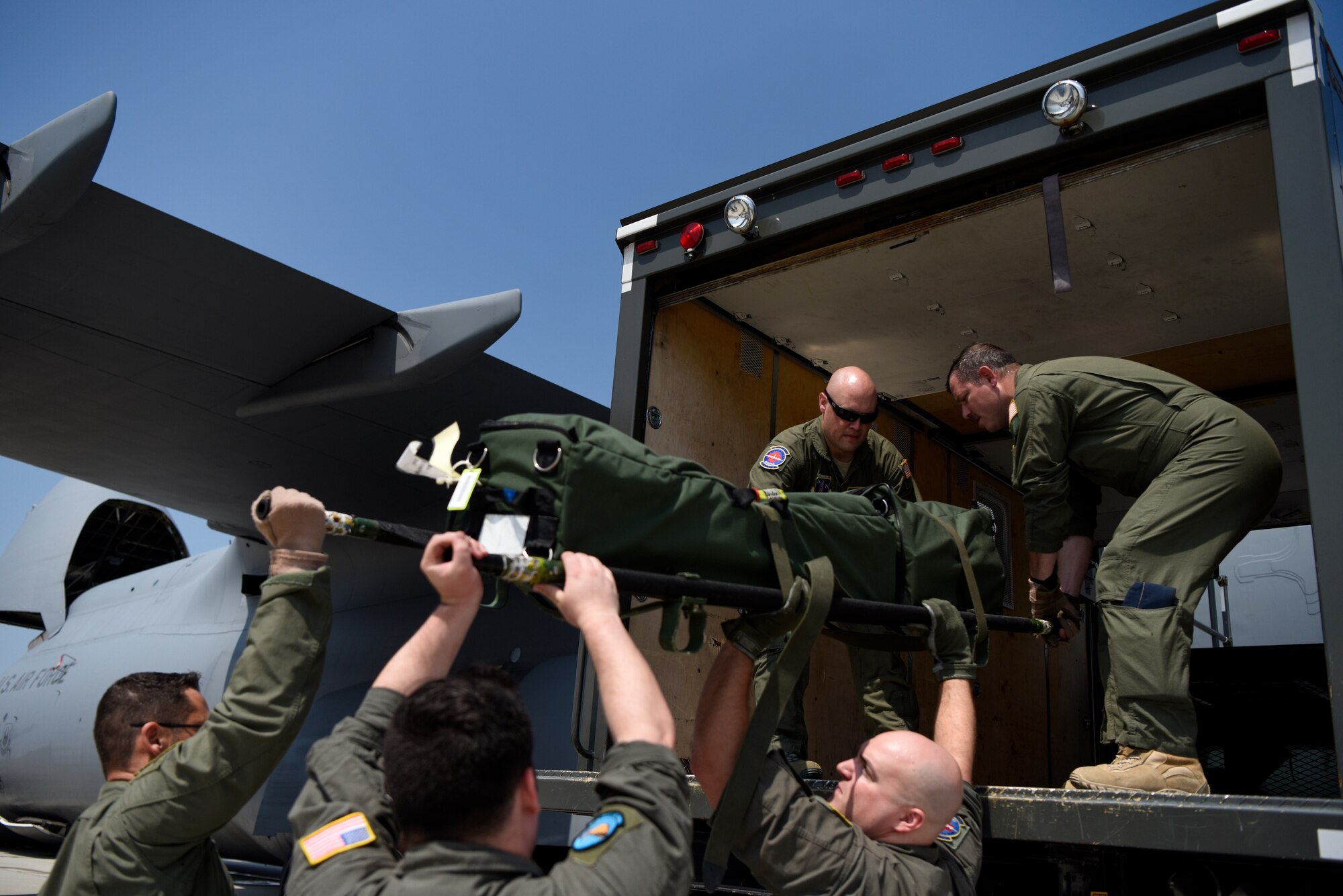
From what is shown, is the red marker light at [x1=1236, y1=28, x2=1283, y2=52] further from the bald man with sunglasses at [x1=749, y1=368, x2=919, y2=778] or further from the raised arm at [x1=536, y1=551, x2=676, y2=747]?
the raised arm at [x1=536, y1=551, x2=676, y2=747]

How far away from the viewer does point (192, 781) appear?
2213 millimetres

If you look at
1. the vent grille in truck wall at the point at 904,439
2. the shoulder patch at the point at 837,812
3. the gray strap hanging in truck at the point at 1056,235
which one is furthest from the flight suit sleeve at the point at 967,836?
the vent grille in truck wall at the point at 904,439

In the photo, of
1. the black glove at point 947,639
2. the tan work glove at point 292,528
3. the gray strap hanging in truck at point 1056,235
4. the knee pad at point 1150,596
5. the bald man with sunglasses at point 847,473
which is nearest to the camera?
the tan work glove at point 292,528

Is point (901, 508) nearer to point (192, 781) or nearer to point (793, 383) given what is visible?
point (192, 781)

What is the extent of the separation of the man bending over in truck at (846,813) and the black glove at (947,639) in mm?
284

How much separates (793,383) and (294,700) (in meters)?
3.56

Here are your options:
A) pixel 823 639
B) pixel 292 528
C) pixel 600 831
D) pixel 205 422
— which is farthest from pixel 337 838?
pixel 205 422

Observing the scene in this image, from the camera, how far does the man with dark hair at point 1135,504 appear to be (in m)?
2.82

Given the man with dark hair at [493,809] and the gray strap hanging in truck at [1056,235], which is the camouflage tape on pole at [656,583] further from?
the gray strap hanging in truck at [1056,235]

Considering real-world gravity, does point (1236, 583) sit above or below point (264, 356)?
below

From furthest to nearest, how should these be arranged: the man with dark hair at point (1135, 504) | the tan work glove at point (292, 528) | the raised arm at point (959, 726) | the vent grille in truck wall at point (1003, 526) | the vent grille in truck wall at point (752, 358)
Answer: the vent grille in truck wall at point (1003, 526) < the vent grille in truck wall at point (752, 358) < the man with dark hair at point (1135, 504) < the raised arm at point (959, 726) < the tan work glove at point (292, 528)

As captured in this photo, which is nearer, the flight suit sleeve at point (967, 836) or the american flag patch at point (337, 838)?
the american flag patch at point (337, 838)

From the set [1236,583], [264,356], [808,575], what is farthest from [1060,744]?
[264,356]

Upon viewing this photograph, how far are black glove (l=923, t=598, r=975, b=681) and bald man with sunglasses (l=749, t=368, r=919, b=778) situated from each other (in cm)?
126
